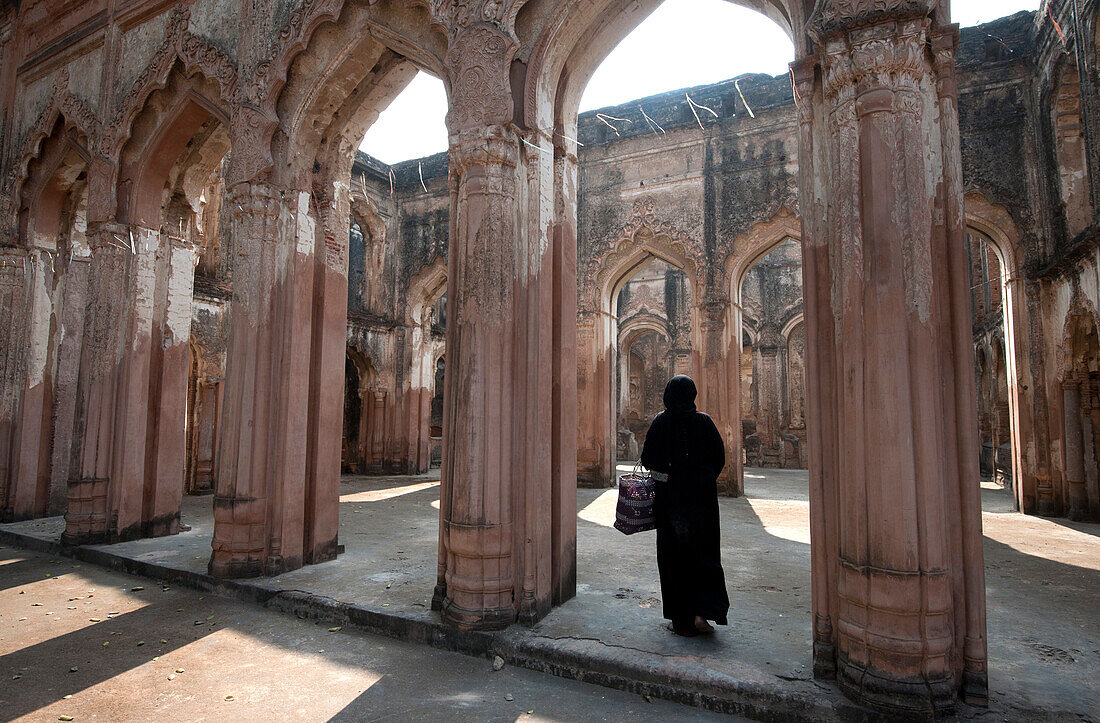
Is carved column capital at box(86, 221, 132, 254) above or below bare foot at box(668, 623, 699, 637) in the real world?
above

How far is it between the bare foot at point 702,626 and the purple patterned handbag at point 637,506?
59 cm

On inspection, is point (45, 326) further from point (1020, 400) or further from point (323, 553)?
point (1020, 400)

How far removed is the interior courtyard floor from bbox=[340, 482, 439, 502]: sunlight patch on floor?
1.65 meters

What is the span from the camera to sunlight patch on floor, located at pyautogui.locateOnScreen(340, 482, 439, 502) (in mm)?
Answer: 10406

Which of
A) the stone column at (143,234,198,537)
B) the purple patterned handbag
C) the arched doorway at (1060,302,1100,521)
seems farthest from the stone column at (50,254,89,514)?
the arched doorway at (1060,302,1100,521)

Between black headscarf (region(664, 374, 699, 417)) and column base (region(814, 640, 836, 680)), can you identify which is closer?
column base (region(814, 640, 836, 680))

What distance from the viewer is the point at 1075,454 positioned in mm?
8781

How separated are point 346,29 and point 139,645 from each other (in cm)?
487

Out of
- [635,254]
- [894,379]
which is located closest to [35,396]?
[894,379]

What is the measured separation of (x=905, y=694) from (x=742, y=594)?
2.00 meters

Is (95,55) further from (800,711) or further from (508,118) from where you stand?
(800,711)

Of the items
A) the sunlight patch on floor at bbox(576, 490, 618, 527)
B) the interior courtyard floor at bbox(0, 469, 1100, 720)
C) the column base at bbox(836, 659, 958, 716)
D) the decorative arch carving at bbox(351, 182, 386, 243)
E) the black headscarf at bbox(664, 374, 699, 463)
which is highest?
the decorative arch carving at bbox(351, 182, 386, 243)

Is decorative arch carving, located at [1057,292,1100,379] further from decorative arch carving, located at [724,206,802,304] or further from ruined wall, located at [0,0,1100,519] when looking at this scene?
decorative arch carving, located at [724,206,802,304]

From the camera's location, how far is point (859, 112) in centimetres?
300
